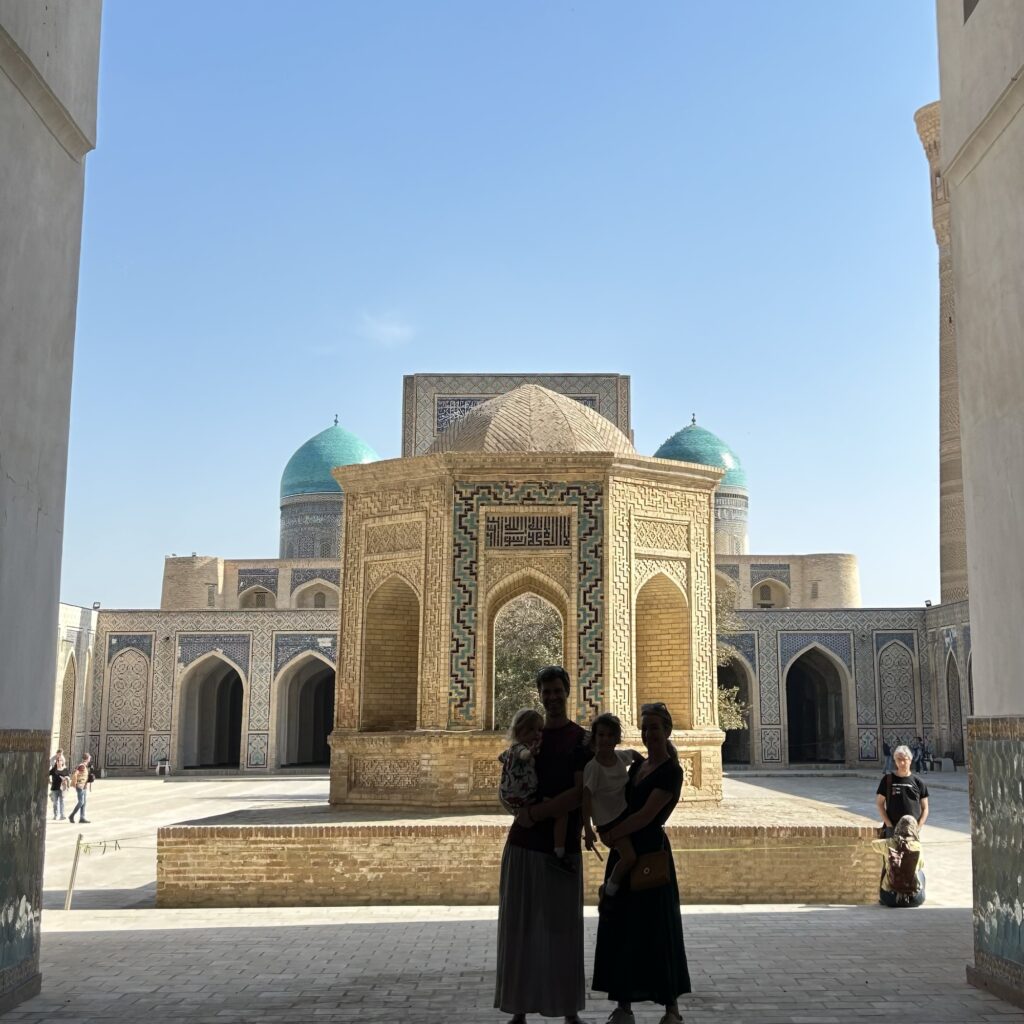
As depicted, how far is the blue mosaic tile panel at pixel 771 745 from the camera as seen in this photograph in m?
23.7

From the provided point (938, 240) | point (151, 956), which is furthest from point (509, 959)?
point (938, 240)

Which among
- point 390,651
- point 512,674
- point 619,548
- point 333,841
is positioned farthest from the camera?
point 512,674

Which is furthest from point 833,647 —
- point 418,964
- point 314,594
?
point 418,964

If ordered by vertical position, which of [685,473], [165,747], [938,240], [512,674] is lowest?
[165,747]

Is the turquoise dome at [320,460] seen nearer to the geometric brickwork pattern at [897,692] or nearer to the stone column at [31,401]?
the geometric brickwork pattern at [897,692]

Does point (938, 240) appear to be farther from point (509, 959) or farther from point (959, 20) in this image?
point (509, 959)

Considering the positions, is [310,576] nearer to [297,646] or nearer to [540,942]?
[297,646]

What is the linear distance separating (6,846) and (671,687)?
223 inches

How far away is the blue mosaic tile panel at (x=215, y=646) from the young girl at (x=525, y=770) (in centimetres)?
2007

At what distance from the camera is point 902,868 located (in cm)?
670

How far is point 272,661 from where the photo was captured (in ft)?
75.8

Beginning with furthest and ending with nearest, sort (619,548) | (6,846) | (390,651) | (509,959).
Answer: (390,651) → (619,548) → (6,846) → (509,959)

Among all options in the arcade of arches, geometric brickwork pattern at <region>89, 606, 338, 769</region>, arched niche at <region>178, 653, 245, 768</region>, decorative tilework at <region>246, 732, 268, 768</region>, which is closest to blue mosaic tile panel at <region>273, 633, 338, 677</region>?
geometric brickwork pattern at <region>89, 606, 338, 769</region>

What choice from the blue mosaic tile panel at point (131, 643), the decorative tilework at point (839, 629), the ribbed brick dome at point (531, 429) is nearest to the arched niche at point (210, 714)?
the blue mosaic tile panel at point (131, 643)
